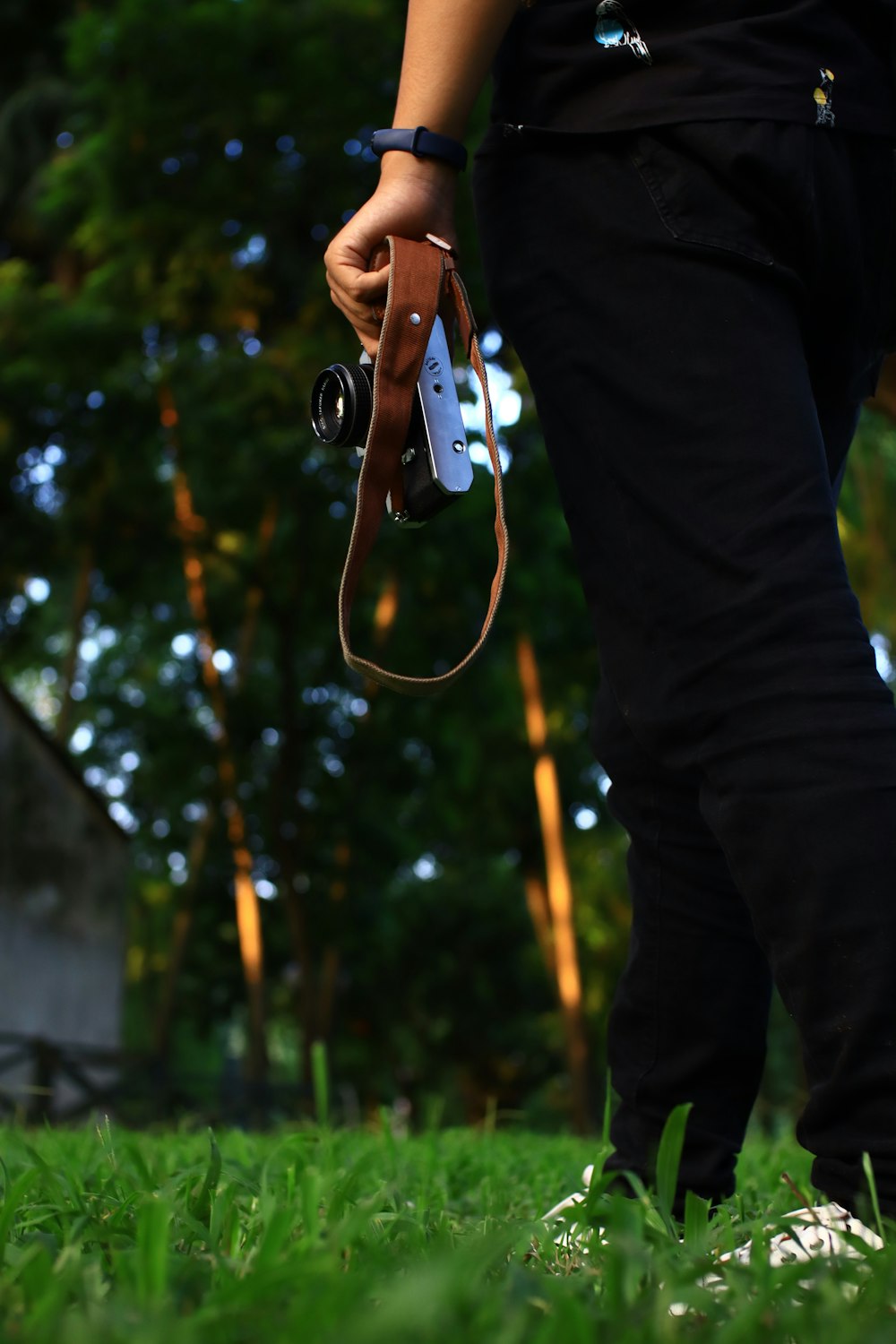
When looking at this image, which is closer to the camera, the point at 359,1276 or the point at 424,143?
the point at 359,1276

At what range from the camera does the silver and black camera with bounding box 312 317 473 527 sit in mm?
1696

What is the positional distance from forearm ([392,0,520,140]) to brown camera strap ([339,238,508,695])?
157 millimetres

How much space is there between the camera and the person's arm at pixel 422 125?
1606 mm

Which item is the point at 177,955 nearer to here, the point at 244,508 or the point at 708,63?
the point at 244,508

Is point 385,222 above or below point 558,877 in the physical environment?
above

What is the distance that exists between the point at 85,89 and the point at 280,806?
5.89 meters

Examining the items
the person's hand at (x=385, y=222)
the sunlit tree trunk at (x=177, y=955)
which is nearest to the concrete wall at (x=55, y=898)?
the sunlit tree trunk at (x=177, y=955)

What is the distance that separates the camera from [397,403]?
1693 mm

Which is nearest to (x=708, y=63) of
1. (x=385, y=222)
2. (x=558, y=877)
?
(x=385, y=222)

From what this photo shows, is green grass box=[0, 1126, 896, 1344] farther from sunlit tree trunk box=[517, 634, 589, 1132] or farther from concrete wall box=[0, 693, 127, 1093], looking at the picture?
concrete wall box=[0, 693, 127, 1093]

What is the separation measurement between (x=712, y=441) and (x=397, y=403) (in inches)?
16.8

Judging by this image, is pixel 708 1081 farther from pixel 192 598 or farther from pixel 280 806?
pixel 192 598

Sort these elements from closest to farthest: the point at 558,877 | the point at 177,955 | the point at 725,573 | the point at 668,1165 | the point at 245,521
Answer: the point at 668,1165 < the point at 725,573 < the point at 245,521 < the point at 558,877 < the point at 177,955

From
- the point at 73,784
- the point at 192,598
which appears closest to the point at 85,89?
the point at 192,598
